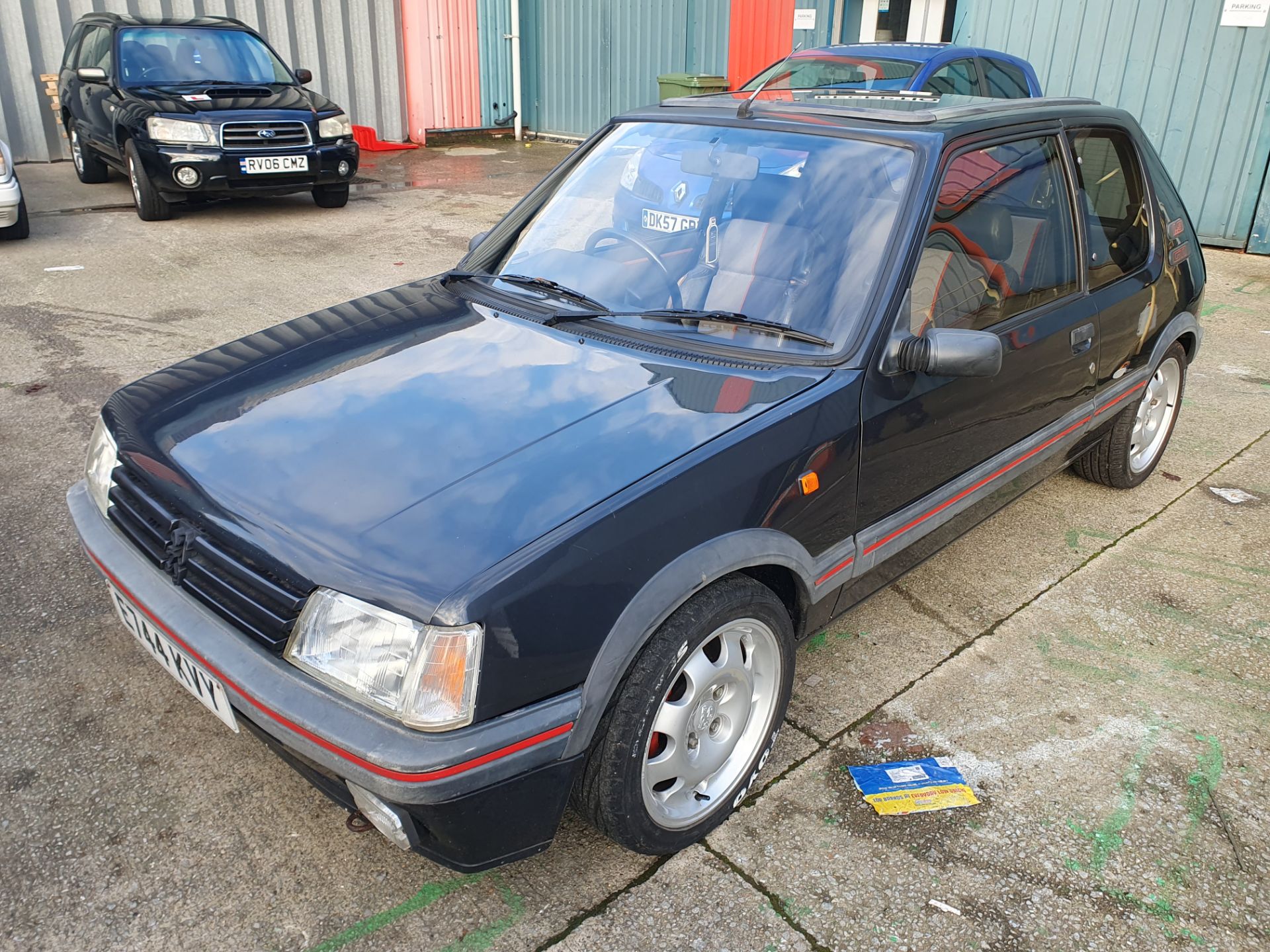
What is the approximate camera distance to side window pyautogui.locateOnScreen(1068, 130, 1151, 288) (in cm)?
347

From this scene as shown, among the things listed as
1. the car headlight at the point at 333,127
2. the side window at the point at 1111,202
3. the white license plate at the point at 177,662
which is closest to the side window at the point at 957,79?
the side window at the point at 1111,202

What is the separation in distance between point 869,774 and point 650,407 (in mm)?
1194

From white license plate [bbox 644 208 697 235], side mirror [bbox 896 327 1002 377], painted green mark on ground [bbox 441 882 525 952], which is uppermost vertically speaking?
white license plate [bbox 644 208 697 235]

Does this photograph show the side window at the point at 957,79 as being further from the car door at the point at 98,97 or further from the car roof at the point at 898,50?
the car door at the point at 98,97

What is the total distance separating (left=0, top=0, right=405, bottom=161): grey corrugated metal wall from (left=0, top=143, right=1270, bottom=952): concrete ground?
9142 millimetres

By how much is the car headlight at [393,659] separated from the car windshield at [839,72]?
6.76 meters

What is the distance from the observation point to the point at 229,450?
2.31 meters

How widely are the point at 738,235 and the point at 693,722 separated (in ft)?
4.56

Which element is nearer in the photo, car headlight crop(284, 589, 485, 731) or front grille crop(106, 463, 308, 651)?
car headlight crop(284, 589, 485, 731)

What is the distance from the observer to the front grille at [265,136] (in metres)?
8.45

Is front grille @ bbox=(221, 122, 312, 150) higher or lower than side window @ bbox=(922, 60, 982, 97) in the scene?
lower

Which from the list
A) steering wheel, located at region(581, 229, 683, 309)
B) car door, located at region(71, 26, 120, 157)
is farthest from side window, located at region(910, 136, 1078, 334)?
car door, located at region(71, 26, 120, 157)

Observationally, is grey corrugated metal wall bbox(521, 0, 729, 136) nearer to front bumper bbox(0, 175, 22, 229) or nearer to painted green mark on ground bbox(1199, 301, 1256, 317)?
painted green mark on ground bbox(1199, 301, 1256, 317)

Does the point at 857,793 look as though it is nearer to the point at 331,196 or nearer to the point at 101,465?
the point at 101,465
